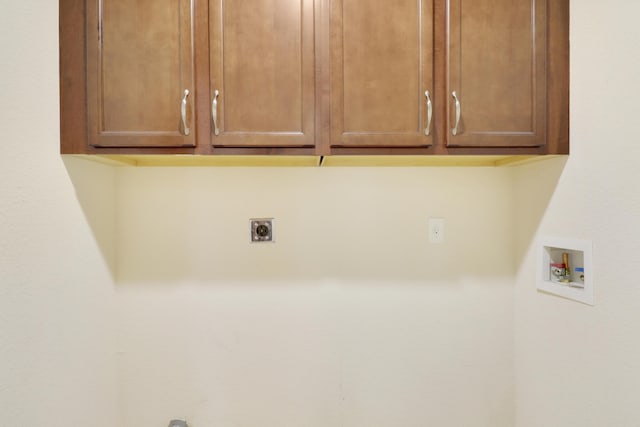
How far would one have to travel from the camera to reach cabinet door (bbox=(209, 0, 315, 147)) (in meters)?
1.15

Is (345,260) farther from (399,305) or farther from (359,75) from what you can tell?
(359,75)

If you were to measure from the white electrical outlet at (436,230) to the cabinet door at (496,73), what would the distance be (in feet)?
1.44

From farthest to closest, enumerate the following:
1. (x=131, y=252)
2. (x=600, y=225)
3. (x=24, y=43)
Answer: (x=131, y=252)
(x=600, y=225)
(x=24, y=43)

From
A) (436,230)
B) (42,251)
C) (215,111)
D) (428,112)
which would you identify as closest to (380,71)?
(428,112)

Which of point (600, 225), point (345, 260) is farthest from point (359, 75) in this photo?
point (600, 225)

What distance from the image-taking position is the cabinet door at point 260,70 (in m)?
1.15

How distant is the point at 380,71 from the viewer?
3.83ft

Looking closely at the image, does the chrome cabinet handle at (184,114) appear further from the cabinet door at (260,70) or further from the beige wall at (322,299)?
the beige wall at (322,299)

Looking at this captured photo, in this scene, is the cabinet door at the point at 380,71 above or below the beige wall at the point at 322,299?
above

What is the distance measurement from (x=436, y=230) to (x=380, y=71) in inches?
29.0

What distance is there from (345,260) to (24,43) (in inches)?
50.4

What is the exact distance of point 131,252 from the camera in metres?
1.49

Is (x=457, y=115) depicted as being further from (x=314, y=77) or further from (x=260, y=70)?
(x=260, y=70)

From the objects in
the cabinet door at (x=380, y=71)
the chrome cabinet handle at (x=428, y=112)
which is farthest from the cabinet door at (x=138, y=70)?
the chrome cabinet handle at (x=428, y=112)
